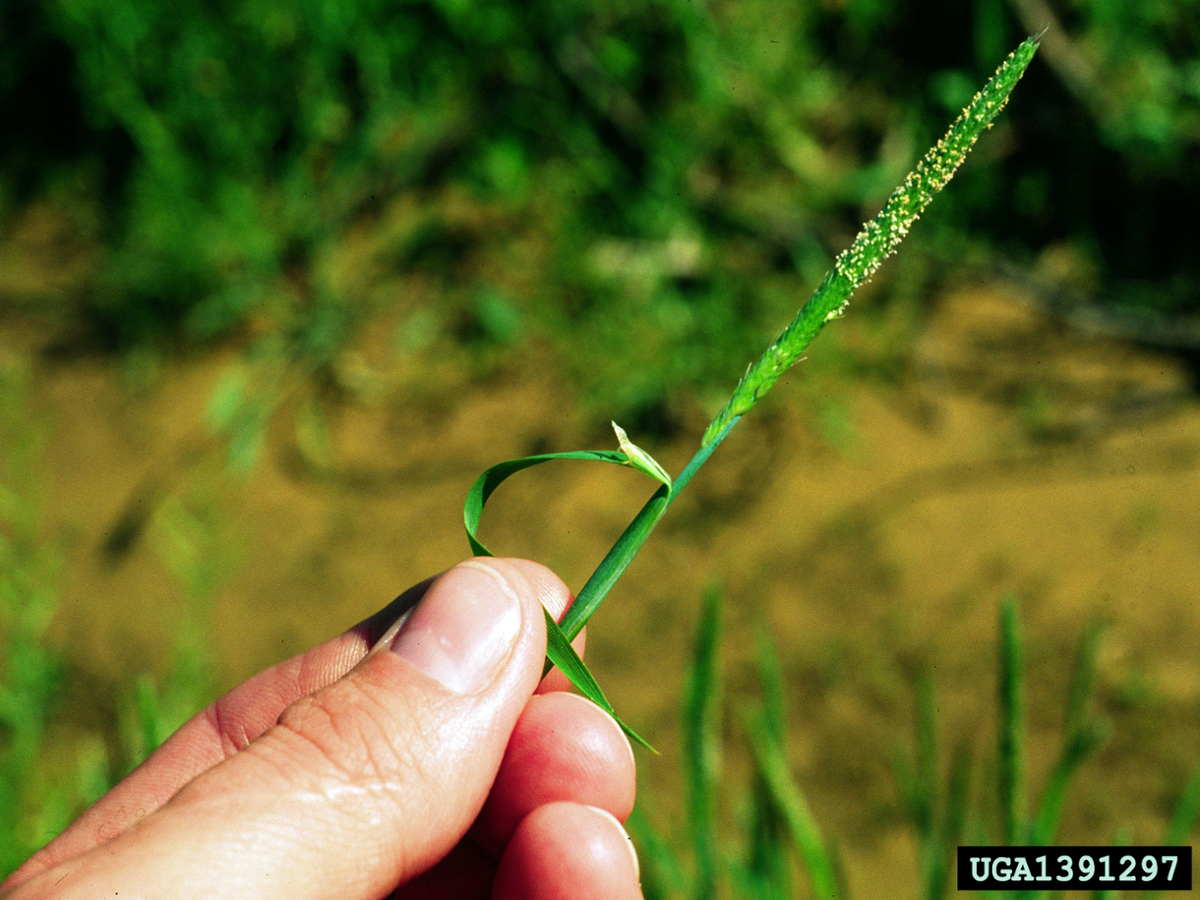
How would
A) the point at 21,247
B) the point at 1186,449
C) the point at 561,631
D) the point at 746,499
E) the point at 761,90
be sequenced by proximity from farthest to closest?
the point at 21,247 → the point at 761,90 → the point at 746,499 → the point at 1186,449 → the point at 561,631

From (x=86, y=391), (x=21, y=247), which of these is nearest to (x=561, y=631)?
(x=86, y=391)

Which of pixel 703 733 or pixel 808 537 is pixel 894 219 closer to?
pixel 703 733

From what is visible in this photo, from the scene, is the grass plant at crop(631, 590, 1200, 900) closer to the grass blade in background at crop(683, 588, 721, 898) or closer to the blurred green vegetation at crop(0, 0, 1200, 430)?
the grass blade in background at crop(683, 588, 721, 898)

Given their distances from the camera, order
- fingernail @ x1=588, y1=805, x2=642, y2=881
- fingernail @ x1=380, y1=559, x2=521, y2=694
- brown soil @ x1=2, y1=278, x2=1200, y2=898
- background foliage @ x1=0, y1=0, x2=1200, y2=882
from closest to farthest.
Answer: fingernail @ x1=380, y1=559, x2=521, y2=694, fingernail @ x1=588, y1=805, x2=642, y2=881, brown soil @ x1=2, y1=278, x2=1200, y2=898, background foliage @ x1=0, y1=0, x2=1200, y2=882

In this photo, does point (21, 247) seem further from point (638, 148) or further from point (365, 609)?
point (638, 148)

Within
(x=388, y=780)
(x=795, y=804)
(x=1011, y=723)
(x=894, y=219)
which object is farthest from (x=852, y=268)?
(x=795, y=804)

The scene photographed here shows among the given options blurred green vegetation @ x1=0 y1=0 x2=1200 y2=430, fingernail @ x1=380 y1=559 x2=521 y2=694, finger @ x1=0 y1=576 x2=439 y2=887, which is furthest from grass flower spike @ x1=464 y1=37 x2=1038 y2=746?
blurred green vegetation @ x1=0 y1=0 x2=1200 y2=430

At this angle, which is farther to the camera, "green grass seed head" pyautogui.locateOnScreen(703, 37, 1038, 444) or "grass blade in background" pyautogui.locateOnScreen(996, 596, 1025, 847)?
"grass blade in background" pyautogui.locateOnScreen(996, 596, 1025, 847)
